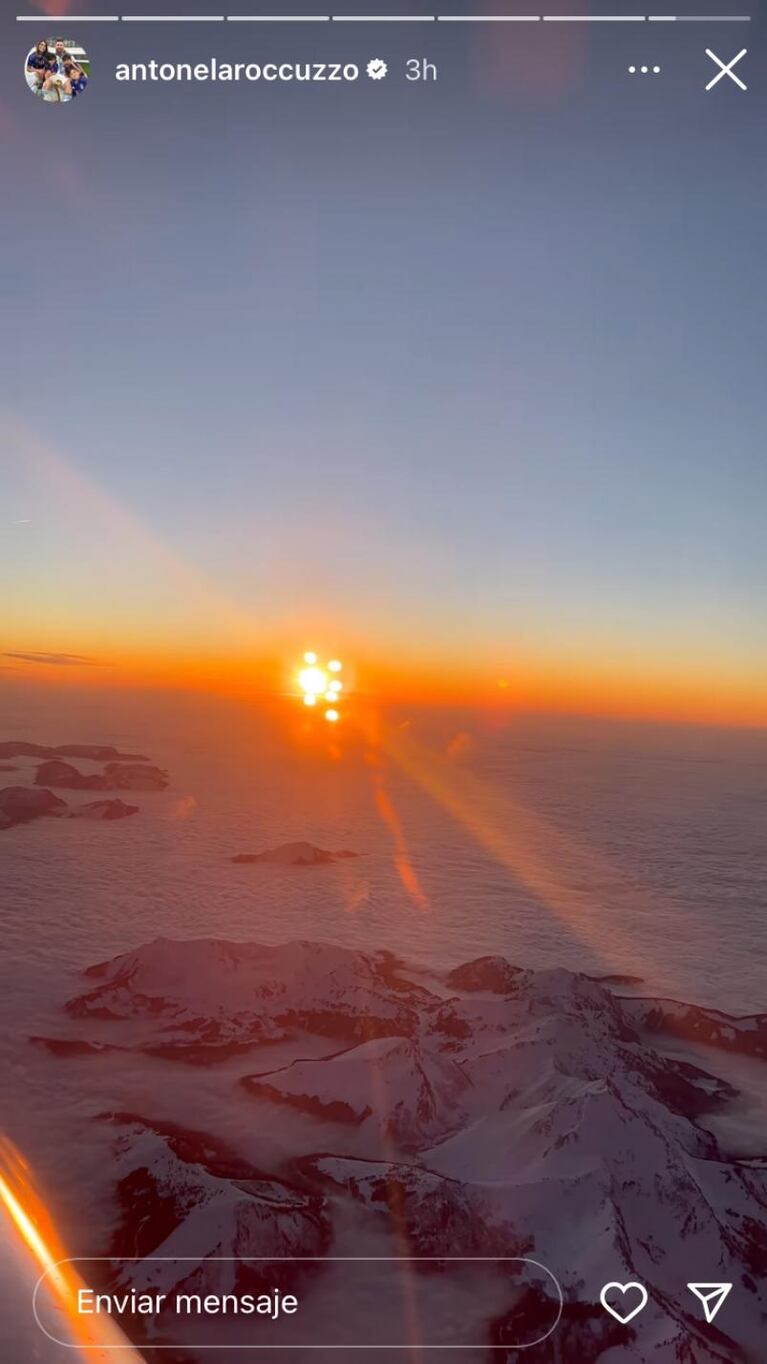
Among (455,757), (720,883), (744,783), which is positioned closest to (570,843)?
(720,883)

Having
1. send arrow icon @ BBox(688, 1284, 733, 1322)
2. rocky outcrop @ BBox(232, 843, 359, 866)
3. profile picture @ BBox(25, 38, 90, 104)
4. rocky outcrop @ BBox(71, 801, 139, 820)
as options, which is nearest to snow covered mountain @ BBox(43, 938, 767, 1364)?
send arrow icon @ BBox(688, 1284, 733, 1322)

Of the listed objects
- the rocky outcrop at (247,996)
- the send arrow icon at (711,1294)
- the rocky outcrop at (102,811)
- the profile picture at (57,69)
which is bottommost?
the rocky outcrop at (102,811)

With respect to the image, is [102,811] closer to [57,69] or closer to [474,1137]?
[474,1137]

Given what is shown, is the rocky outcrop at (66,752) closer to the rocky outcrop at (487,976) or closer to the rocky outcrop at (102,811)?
the rocky outcrop at (102,811)

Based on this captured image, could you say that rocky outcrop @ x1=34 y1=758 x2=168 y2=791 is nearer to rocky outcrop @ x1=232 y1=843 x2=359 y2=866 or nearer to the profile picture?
rocky outcrop @ x1=232 y1=843 x2=359 y2=866

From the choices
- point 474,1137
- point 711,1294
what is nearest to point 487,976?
point 474,1137

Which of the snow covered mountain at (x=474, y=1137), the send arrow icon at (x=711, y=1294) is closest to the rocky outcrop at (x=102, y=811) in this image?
the snow covered mountain at (x=474, y=1137)
